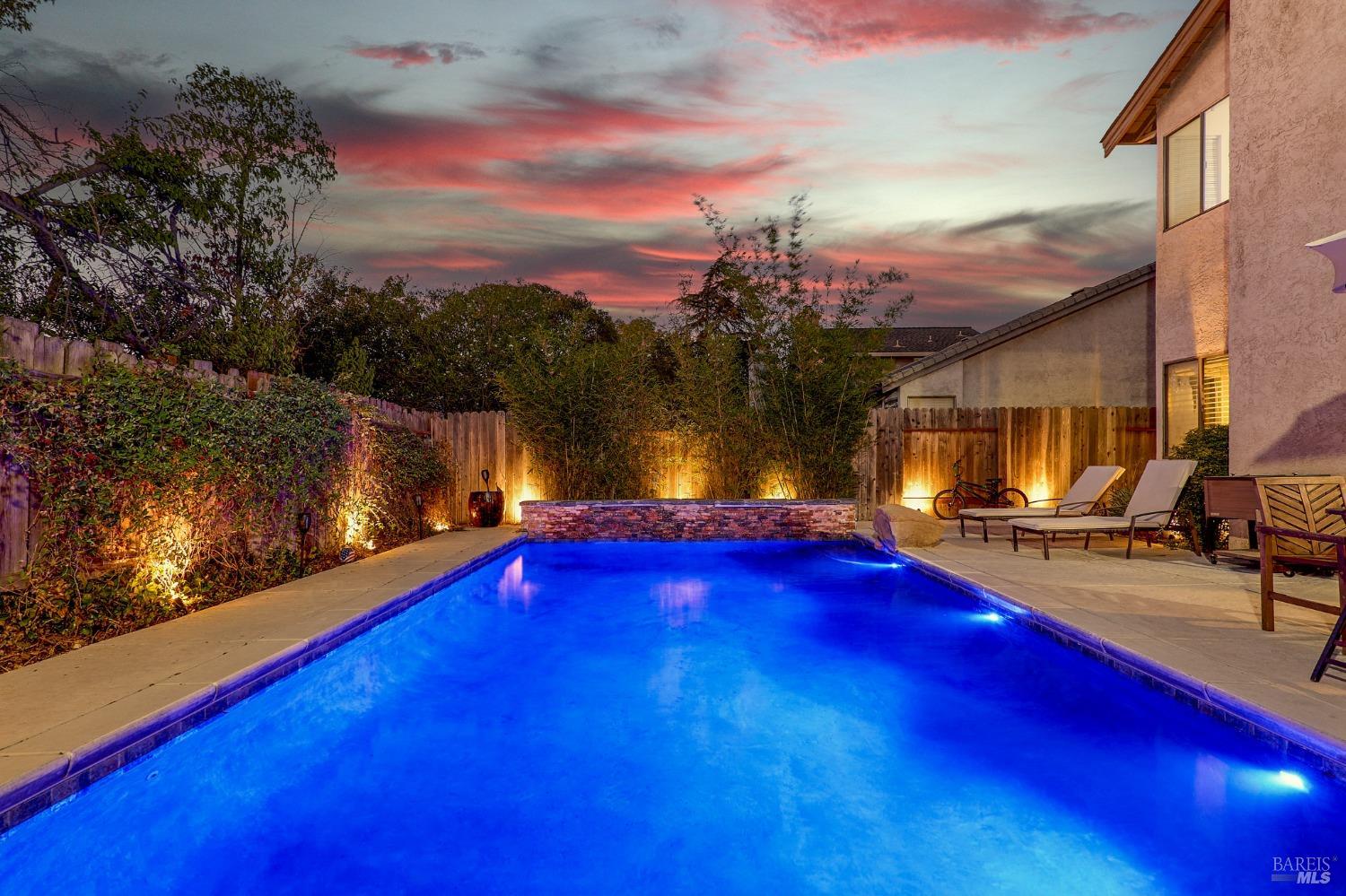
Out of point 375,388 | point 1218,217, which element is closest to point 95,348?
point 1218,217

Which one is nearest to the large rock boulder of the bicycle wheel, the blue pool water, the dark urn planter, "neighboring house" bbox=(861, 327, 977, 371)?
the blue pool water

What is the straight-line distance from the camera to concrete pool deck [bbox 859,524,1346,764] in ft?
8.97

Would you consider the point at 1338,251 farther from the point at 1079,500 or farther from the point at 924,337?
the point at 924,337

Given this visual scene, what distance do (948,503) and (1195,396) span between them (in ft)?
10.8

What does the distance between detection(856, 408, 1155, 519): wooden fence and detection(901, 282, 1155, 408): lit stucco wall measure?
2377 millimetres

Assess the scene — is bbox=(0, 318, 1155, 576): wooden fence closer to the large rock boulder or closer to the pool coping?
the large rock boulder

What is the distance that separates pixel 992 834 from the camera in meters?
2.62

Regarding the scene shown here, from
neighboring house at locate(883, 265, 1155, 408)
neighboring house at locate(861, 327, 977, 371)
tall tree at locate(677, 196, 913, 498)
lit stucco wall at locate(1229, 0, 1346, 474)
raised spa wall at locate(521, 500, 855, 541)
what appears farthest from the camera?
neighboring house at locate(861, 327, 977, 371)

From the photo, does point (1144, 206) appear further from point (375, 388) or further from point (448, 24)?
point (375, 388)

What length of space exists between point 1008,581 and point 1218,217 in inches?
183

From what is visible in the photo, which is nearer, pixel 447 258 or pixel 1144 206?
pixel 1144 206

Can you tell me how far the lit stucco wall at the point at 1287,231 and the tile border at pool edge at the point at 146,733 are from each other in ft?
23.4

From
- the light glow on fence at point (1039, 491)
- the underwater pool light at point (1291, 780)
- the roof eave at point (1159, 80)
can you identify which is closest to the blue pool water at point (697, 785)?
the underwater pool light at point (1291, 780)

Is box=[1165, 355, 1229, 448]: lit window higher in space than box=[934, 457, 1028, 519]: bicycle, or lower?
higher
